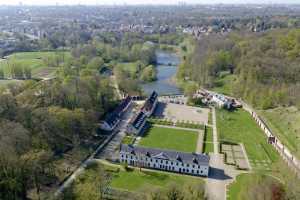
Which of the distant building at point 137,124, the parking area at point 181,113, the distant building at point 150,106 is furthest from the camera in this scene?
the distant building at point 150,106

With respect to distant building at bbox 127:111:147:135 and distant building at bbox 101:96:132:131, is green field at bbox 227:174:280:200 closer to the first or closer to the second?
distant building at bbox 127:111:147:135

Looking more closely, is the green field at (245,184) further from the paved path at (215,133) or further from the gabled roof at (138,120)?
the gabled roof at (138,120)

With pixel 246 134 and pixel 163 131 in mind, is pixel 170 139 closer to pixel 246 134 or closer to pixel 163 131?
pixel 163 131

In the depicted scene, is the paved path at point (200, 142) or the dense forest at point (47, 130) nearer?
the dense forest at point (47, 130)

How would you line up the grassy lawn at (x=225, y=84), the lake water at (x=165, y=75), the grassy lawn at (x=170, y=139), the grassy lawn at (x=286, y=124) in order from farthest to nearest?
the lake water at (x=165, y=75), the grassy lawn at (x=225, y=84), the grassy lawn at (x=286, y=124), the grassy lawn at (x=170, y=139)

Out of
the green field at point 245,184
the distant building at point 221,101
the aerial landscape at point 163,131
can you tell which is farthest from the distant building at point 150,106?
the green field at point 245,184

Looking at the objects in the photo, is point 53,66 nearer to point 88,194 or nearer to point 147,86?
point 147,86

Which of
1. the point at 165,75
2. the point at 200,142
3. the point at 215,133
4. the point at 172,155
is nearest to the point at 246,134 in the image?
the point at 215,133

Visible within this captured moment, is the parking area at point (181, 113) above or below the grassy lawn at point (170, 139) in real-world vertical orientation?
above

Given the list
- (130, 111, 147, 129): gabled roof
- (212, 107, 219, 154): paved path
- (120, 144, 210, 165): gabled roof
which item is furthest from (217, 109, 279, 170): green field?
(130, 111, 147, 129): gabled roof
